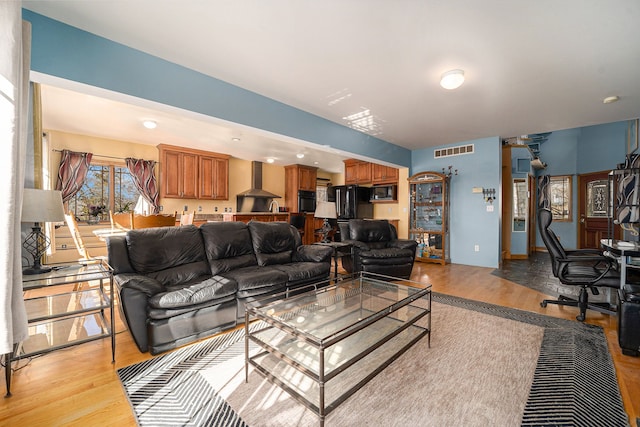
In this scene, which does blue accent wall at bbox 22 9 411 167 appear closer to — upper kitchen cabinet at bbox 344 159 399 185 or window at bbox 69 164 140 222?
upper kitchen cabinet at bbox 344 159 399 185

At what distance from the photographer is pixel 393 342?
84.8 inches

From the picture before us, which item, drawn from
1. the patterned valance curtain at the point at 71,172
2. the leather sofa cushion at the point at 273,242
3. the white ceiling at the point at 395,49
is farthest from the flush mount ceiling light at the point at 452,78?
the patterned valance curtain at the point at 71,172

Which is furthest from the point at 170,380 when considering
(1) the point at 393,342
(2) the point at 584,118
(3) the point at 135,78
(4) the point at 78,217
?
(2) the point at 584,118

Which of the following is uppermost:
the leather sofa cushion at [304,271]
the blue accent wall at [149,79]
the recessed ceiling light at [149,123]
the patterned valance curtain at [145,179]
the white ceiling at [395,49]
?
the white ceiling at [395,49]

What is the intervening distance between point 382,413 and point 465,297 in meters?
2.48

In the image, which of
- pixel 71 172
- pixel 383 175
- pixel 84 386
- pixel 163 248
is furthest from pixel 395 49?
pixel 71 172

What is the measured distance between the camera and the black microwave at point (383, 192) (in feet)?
21.0

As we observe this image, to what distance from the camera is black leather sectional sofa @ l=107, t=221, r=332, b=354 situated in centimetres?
207

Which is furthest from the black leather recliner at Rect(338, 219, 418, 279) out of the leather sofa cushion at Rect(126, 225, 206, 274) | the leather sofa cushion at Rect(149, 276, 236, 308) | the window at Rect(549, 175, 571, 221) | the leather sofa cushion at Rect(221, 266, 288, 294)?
the window at Rect(549, 175, 571, 221)

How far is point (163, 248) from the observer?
8.77ft

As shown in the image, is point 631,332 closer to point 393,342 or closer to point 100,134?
point 393,342

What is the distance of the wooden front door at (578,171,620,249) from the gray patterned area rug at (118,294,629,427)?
244 inches

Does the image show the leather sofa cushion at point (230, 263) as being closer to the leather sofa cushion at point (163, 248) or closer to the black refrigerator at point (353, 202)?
the leather sofa cushion at point (163, 248)

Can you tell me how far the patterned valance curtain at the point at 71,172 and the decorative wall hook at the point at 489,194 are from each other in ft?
25.4
